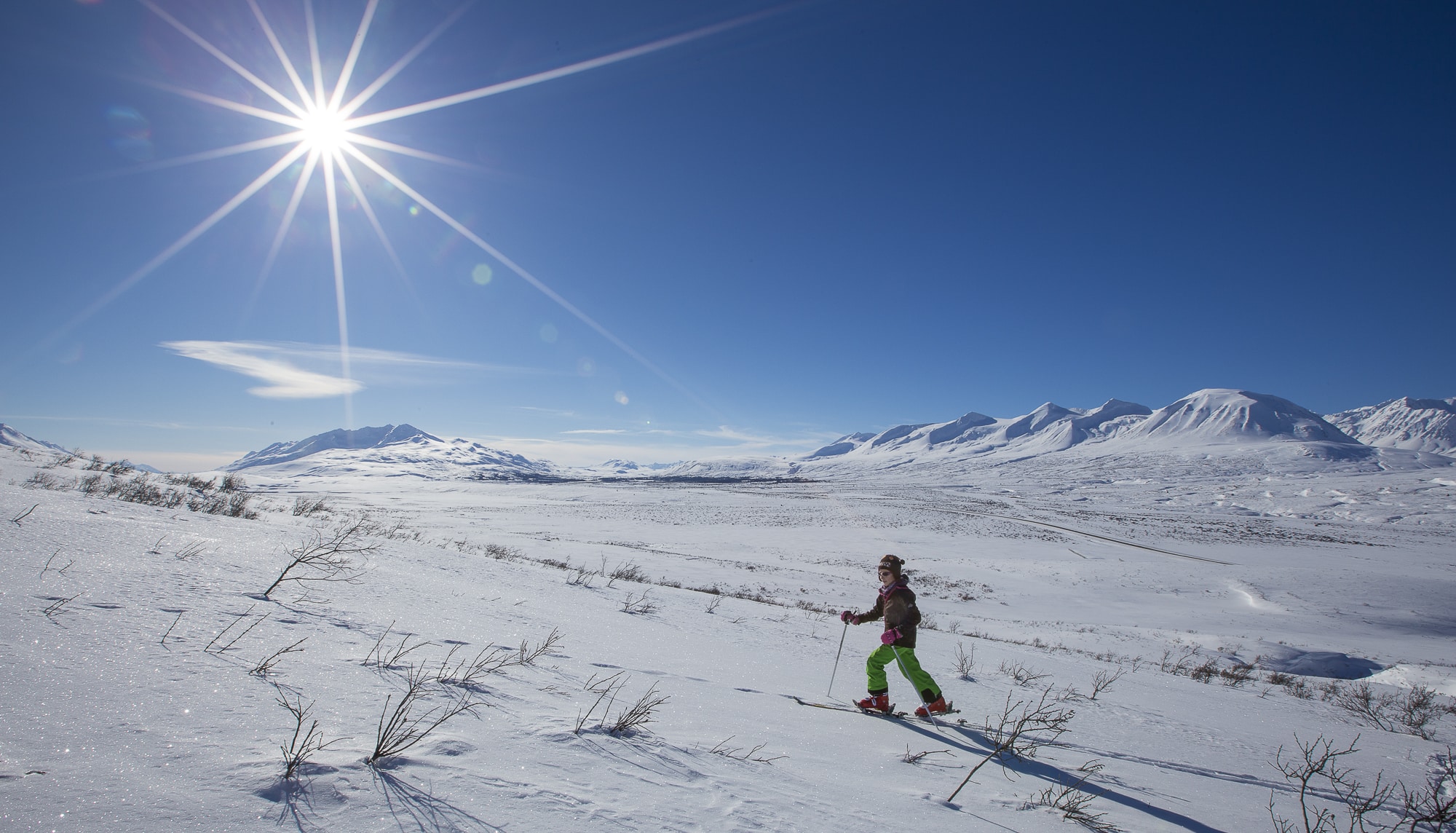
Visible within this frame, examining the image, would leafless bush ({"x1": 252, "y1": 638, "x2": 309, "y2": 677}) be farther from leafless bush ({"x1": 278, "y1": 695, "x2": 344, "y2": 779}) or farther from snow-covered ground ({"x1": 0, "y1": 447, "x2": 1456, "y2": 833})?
leafless bush ({"x1": 278, "y1": 695, "x2": 344, "y2": 779})

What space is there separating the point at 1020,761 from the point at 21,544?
6332mm

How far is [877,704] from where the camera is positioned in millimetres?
4203

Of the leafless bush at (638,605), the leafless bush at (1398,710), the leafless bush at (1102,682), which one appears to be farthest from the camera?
the leafless bush at (638,605)

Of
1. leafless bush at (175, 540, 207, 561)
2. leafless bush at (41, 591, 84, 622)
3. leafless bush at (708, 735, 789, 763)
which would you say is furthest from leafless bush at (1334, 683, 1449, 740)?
leafless bush at (175, 540, 207, 561)

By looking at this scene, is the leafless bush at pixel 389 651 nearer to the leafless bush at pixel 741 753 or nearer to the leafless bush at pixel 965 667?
the leafless bush at pixel 741 753

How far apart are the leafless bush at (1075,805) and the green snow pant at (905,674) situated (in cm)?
131

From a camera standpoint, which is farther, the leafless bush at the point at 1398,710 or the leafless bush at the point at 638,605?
the leafless bush at the point at 638,605

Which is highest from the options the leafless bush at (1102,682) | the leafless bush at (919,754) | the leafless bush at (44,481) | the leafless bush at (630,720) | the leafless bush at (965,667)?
the leafless bush at (44,481)

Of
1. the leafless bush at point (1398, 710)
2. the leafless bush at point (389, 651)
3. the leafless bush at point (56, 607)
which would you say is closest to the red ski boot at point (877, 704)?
the leafless bush at point (389, 651)

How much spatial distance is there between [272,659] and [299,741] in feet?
2.93

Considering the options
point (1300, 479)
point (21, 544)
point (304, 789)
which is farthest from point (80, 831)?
point (1300, 479)

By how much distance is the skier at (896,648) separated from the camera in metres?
4.19

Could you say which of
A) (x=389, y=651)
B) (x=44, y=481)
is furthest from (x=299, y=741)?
(x=44, y=481)

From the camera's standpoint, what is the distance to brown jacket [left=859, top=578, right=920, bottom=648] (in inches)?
174
